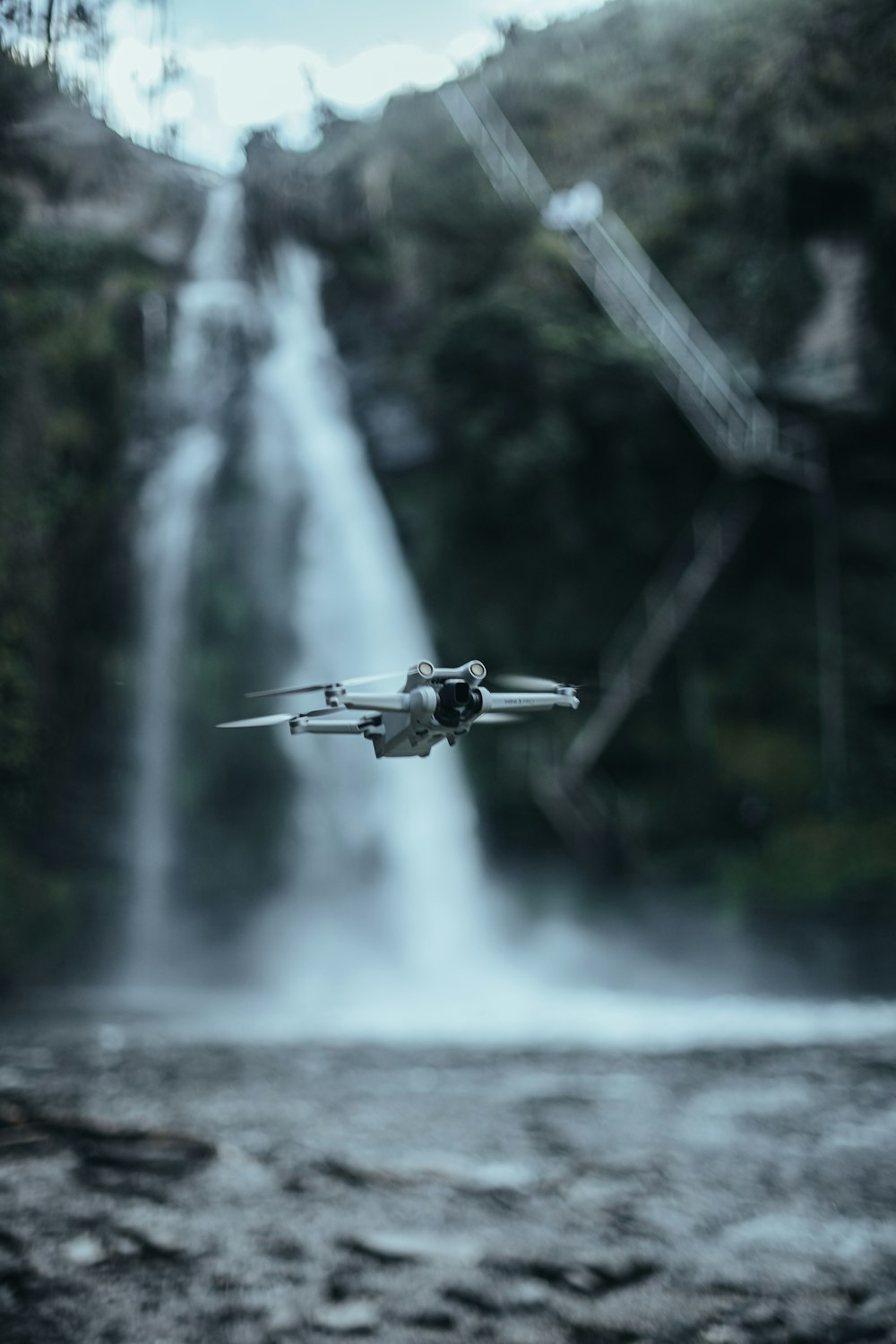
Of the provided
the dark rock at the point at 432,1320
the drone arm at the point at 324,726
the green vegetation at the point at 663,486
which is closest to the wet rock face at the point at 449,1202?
the dark rock at the point at 432,1320

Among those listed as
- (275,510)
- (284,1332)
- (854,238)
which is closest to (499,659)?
(275,510)

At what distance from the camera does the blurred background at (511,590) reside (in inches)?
667

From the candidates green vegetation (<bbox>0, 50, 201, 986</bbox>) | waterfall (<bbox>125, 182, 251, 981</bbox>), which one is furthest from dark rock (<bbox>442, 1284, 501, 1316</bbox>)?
waterfall (<bbox>125, 182, 251, 981</bbox>)

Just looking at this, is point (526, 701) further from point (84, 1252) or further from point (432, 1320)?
point (84, 1252)

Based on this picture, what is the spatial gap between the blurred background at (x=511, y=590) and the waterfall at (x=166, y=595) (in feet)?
0.20

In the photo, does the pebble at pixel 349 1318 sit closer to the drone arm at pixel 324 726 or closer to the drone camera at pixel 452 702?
the drone arm at pixel 324 726

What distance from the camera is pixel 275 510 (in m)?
18.2

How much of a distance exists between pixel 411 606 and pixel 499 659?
1745 millimetres

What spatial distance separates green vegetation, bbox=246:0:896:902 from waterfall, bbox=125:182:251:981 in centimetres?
271

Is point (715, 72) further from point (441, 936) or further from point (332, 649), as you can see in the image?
point (441, 936)

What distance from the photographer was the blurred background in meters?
16.9

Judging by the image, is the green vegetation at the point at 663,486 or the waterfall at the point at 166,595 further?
the waterfall at the point at 166,595

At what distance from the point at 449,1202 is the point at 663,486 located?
13.8 meters

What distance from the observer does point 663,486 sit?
61.1 ft
